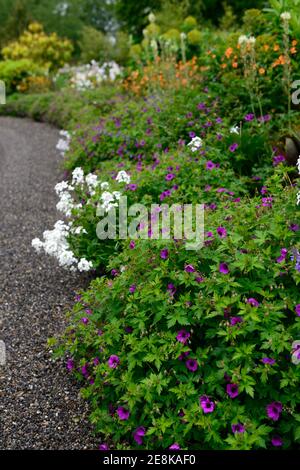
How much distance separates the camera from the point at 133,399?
2213 mm

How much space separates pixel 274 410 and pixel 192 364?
0.38 metres

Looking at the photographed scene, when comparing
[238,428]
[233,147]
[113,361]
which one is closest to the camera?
[238,428]

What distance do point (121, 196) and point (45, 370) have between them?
1.46 m

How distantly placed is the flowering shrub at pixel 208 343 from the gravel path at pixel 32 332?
176 millimetres

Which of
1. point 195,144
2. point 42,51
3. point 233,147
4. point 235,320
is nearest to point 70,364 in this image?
point 235,320

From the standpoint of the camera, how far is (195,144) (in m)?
4.41

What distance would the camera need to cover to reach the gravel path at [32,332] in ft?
8.27

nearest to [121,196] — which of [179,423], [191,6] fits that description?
[179,423]

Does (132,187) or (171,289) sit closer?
(171,289)

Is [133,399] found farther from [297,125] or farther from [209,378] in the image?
[297,125]

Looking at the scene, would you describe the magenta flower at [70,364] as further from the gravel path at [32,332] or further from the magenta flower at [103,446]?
the magenta flower at [103,446]

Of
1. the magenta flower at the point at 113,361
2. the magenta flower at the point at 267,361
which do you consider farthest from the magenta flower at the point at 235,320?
the magenta flower at the point at 113,361

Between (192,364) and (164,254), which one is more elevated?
(164,254)

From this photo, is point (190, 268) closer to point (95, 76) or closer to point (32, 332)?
point (32, 332)
